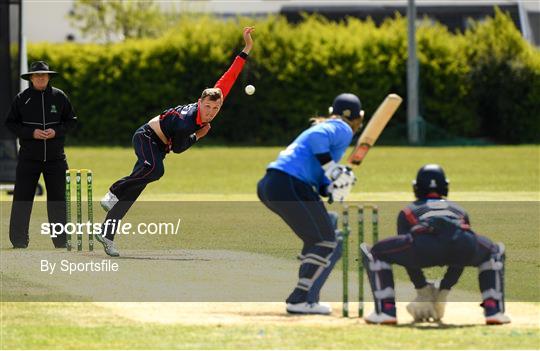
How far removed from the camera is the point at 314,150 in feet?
33.7

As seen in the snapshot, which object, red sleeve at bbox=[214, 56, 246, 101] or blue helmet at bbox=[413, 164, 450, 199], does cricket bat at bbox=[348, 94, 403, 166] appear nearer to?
blue helmet at bbox=[413, 164, 450, 199]

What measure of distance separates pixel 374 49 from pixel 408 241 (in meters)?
37.1

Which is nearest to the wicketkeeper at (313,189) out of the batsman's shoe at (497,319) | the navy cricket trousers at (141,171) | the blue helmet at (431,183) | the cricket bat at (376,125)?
the cricket bat at (376,125)

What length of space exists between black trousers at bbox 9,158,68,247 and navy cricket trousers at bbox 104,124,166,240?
134 centimetres

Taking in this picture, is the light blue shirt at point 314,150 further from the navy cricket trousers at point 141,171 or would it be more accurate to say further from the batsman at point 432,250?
the navy cricket trousers at point 141,171

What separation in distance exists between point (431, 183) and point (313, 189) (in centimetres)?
91

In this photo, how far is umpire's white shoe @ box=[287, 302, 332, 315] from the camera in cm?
1040

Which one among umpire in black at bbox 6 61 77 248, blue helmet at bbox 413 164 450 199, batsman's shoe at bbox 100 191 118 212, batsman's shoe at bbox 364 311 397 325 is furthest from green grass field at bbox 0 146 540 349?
blue helmet at bbox 413 164 450 199

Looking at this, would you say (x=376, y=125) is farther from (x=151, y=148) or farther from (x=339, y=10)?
(x=339, y=10)

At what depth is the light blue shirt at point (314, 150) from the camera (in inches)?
404

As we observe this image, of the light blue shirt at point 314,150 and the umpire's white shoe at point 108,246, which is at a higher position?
the light blue shirt at point 314,150

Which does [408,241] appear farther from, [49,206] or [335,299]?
[49,206]

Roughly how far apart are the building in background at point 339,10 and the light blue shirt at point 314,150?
158 feet

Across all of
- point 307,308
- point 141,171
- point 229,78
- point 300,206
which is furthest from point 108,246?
point 300,206
